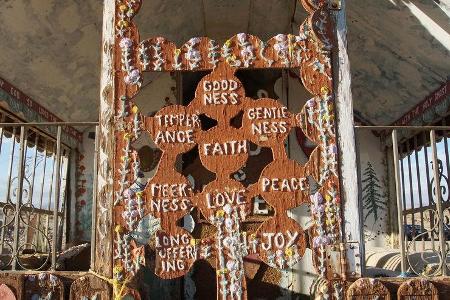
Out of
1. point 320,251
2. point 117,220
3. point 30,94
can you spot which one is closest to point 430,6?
point 320,251

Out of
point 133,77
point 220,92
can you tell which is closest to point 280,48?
point 220,92

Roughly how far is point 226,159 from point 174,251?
2.42 ft

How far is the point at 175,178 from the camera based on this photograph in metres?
3.79

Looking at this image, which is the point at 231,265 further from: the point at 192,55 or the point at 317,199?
the point at 192,55

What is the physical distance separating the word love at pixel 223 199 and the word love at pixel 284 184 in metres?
0.17

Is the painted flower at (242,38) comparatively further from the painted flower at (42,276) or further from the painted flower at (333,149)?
the painted flower at (42,276)

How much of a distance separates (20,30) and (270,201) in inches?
122

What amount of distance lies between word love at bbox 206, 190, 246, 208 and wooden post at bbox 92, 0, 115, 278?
703 millimetres

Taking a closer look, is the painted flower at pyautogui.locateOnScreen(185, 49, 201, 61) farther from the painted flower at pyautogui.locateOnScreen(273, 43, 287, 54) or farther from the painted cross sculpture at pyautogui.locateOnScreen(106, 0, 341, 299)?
the painted flower at pyautogui.locateOnScreen(273, 43, 287, 54)

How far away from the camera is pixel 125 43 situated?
3.92 m

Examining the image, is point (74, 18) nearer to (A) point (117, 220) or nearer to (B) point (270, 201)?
(A) point (117, 220)

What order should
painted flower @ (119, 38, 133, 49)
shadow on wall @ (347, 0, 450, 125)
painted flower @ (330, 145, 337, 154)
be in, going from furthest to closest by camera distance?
shadow on wall @ (347, 0, 450, 125) < painted flower @ (119, 38, 133, 49) < painted flower @ (330, 145, 337, 154)

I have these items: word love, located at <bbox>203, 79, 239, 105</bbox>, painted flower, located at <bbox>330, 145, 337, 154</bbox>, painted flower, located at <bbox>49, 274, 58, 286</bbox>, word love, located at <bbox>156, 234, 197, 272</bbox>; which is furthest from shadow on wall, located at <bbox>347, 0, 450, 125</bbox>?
painted flower, located at <bbox>49, 274, 58, 286</bbox>

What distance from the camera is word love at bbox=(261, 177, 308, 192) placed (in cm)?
376
